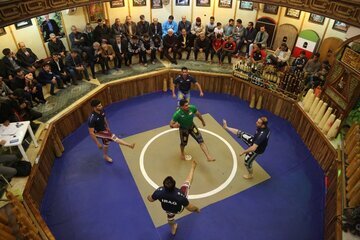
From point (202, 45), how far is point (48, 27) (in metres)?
6.71

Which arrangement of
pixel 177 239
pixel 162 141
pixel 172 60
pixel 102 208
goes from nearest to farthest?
pixel 177 239
pixel 102 208
pixel 162 141
pixel 172 60

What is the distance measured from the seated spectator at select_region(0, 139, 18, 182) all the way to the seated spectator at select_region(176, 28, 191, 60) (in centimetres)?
829

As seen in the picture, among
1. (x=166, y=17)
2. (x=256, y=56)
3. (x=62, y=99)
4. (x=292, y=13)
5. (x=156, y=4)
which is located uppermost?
(x=156, y=4)

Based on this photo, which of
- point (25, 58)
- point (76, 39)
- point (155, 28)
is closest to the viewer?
point (25, 58)

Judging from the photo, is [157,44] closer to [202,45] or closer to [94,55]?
[202,45]

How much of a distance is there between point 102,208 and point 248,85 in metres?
7.33

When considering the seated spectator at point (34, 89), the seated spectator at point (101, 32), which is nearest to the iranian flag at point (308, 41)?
the seated spectator at point (101, 32)

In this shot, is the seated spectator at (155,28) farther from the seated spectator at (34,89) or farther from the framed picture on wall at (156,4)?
the seated spectator at (34,89)

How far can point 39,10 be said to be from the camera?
24.5 ft

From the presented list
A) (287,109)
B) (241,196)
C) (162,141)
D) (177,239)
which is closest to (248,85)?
(287,109)

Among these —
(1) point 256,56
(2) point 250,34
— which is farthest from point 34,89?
(2) point 250,34

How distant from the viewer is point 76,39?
10.7 metres

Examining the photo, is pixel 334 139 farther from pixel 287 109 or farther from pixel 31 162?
pixel 31 162

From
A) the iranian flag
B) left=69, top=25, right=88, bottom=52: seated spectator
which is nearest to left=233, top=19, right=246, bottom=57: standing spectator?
the iranian flag
